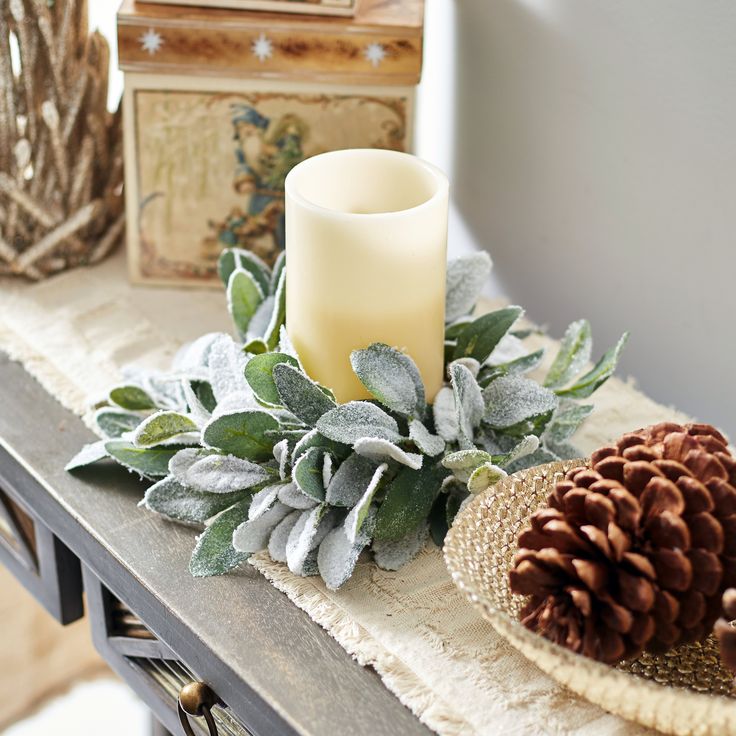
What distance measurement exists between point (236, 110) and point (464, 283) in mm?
212

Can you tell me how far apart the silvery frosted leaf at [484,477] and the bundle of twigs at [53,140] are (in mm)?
400

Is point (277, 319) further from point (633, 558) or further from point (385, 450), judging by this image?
point (633, 558)

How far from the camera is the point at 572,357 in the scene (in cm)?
59

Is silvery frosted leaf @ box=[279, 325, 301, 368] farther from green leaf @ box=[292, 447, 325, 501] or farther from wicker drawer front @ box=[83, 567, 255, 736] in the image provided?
wicker drawer front @ box=[83, 567, 255, 736]

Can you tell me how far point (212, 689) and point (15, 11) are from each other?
45cm

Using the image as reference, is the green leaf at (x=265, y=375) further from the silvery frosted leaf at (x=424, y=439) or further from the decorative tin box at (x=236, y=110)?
the decorative tin box at (x=236, y=110)

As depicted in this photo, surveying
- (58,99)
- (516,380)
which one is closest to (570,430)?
(516,380)

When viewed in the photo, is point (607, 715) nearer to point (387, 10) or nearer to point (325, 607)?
point (325, 607)

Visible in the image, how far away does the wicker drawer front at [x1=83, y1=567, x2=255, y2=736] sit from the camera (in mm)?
554

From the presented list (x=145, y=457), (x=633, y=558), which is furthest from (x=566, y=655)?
(x=145, y=457)

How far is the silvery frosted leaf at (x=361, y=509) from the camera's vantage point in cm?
46

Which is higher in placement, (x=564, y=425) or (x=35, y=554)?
(x=564, y=425)

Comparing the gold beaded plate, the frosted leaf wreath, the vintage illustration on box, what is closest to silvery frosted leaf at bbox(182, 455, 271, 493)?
the frosted leaf wreath

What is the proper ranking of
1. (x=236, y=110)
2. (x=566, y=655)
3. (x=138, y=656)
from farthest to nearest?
(x=236, y=110) < (x=138, y=656) < (x=566, y=655)
